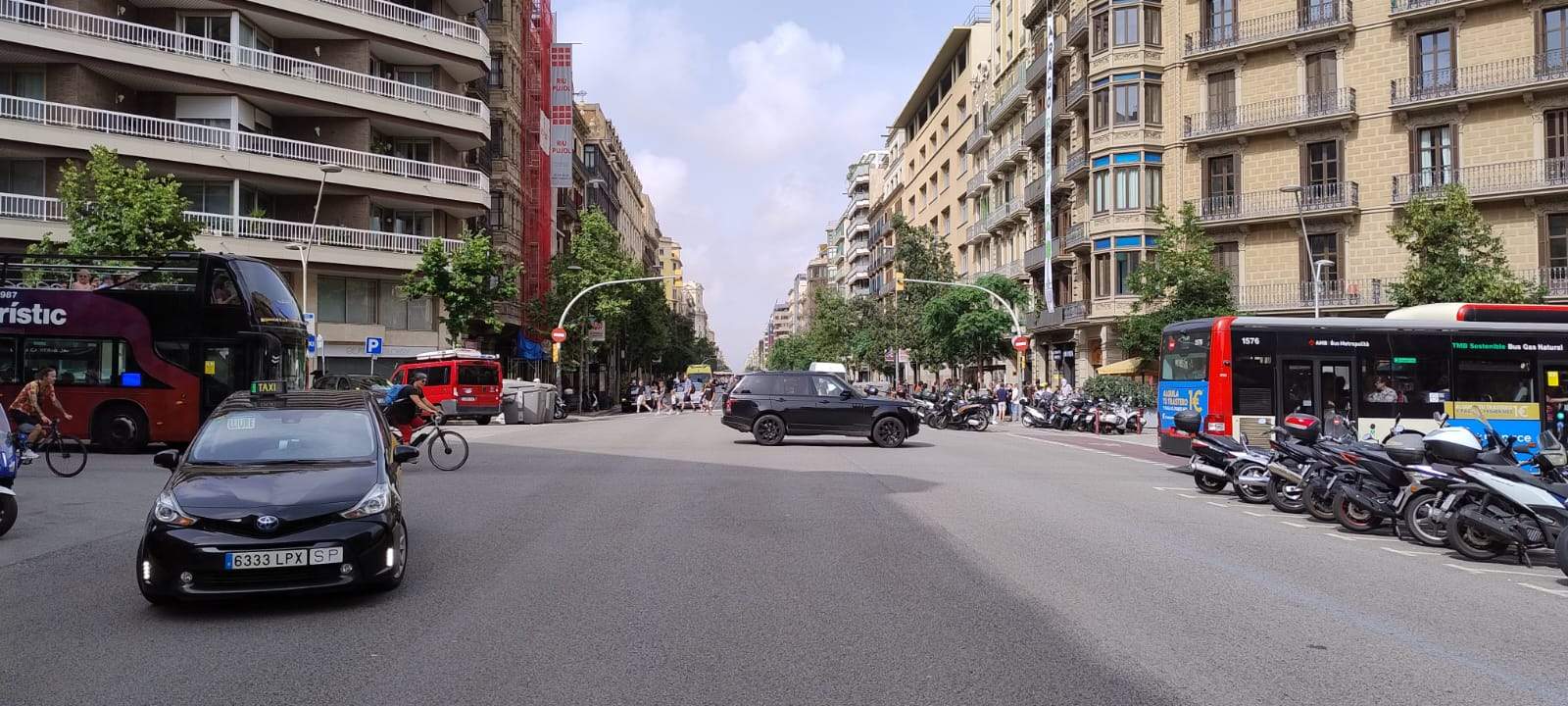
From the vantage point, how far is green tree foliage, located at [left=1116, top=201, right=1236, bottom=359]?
36625mm

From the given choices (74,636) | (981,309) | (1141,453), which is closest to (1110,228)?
(981,309)

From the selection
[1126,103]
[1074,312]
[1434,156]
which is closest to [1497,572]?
[1434,156]

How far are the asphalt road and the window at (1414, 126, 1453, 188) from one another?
110 ft

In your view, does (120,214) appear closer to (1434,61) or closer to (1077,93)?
(1077,93)

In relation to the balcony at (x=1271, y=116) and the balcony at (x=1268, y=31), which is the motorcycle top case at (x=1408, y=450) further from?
the balcony at (x=1268, y=31)

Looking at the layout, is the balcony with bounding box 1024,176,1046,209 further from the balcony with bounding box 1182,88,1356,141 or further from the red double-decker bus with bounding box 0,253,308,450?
the red double-decker bus with bounding box 0,253,308,450

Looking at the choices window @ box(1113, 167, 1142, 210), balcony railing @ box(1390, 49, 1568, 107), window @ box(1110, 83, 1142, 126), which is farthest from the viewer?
window @ box(1110, 83, 1142, 126)

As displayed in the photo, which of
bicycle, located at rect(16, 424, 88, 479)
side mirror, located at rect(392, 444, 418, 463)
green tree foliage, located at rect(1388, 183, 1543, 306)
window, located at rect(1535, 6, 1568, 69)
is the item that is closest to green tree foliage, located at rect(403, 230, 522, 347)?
bicycle, located at rect(16, 424, 88, 479)

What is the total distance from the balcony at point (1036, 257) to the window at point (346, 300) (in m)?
29.6

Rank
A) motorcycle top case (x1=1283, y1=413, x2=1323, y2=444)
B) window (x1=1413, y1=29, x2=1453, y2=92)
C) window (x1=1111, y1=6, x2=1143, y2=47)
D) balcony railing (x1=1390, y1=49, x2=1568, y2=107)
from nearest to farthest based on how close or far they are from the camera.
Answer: motorcycle top case (x1=1283, y1=413, x2=1323, y2=444) → balcony railing (x1=1390, y1=49, x2=1568, y2=107) → window (x1=1413, y1=29, x2=1453, y2=92) → window (x1=1111, y1=6, x2=1143, y2=47)

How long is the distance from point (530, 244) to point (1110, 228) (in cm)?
2907

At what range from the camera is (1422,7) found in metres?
39.8

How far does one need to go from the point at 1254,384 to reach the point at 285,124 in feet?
116

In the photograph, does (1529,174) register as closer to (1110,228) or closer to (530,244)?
(1110,228)
